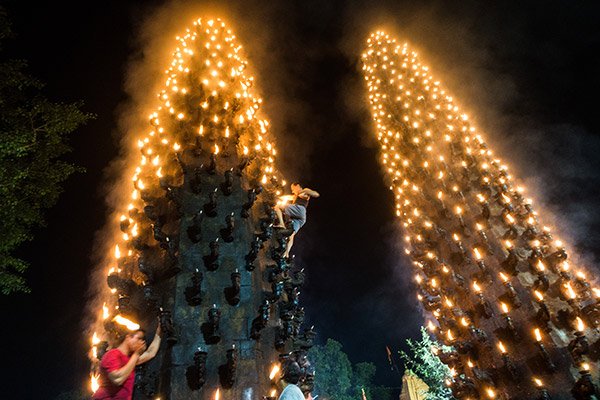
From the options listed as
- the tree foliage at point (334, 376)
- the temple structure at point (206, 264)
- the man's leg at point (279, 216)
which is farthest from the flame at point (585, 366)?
the tree foliage at point (334, 376)

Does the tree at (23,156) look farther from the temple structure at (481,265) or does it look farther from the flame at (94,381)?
the temple structure at (481,265)

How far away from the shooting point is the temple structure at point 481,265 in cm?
767

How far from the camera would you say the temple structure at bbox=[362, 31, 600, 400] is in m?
7.67

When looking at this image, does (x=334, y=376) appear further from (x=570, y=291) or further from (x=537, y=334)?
→ (x=570, y=291)

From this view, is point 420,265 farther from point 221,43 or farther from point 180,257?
point 221,43

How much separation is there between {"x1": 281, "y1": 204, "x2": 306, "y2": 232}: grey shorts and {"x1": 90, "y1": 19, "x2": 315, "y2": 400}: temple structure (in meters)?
0.47

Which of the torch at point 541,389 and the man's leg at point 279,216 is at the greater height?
the man's leg at point 279,216

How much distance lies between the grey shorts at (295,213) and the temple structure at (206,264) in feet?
1.55

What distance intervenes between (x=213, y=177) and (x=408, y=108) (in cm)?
1025

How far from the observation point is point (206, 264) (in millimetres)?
6547

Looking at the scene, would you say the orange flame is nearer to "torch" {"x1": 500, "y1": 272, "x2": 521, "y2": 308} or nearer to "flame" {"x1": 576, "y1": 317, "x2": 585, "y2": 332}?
"flame" {"x1": 576, "y1": 317, "x2": 585, "y2": 332}

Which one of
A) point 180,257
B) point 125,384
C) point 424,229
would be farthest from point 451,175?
point 125,384

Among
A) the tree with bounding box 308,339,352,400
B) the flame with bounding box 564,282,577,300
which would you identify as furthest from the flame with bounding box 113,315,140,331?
the tree with bounding box 308,339,352,400

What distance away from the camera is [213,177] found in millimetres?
7977
